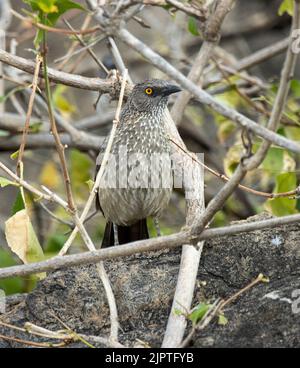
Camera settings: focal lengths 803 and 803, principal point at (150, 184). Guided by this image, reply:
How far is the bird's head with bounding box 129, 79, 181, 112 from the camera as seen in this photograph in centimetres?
603

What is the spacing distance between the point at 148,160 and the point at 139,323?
5.03 feet

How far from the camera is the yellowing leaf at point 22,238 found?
14.6 ft

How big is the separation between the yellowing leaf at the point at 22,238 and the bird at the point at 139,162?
143cm

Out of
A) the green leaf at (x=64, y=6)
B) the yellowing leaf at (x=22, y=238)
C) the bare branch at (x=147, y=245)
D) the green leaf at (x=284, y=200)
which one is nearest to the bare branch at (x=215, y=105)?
the bare branch at (x=147, y=245)

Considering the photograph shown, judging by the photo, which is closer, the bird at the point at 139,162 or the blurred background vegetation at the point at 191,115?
the bird at the point at 139,162

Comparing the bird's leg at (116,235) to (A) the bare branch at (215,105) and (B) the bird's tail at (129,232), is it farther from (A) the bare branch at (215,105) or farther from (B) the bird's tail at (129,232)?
(A) the bare branch at (215,105)

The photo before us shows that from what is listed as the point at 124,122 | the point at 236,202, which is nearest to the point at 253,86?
the point at 236,202

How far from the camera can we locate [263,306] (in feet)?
13.6

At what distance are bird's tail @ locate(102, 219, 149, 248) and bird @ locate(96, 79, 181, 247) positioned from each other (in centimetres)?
13

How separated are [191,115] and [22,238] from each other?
188 inches

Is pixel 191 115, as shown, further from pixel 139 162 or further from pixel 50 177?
pixel 139 162

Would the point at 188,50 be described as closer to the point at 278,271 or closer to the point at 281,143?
the point at 278,271

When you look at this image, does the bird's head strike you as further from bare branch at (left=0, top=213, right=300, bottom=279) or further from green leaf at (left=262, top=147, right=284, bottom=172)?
bare branch at (left=0, top=213, right=300, bottom=279)

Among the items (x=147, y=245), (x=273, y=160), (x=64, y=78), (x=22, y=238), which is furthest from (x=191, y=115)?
(x=147, y=245)
